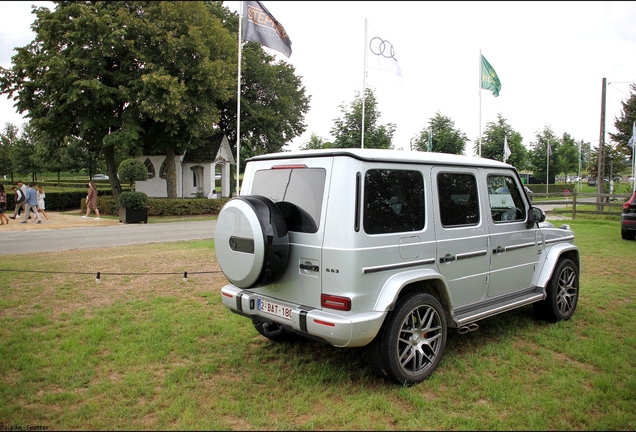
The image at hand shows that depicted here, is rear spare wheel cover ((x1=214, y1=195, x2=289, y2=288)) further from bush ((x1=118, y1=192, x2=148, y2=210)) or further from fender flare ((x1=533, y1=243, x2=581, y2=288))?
bush ((x1=118, y1=192, x2=148, y2=210))

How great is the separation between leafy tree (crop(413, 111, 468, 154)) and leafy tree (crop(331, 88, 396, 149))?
5564mm

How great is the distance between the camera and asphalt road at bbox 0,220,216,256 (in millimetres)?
12602

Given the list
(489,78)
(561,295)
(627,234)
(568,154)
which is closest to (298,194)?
(561,295)

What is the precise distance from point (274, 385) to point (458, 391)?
5.36 feet

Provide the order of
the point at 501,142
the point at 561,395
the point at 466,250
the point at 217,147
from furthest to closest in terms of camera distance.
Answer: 1. the point at 217,147
2. the point at 501,142
3. the point at 466,250
4. the point at 561,395

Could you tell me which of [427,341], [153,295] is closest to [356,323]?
[427,341]

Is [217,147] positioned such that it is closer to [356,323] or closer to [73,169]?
[73,169]

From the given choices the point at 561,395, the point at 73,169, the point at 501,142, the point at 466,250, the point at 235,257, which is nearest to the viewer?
the point at 561,395

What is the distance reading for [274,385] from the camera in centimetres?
399

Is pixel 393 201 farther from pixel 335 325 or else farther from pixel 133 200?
pixel 133 200

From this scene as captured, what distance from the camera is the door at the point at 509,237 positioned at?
16.4ft

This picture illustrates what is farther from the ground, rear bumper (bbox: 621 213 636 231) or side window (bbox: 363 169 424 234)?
side window (bbox: 363 169 424 234)

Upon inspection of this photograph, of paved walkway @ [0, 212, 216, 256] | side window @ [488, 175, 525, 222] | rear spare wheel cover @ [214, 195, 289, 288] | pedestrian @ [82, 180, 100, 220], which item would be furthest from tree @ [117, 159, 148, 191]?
side window @ [488, 175, 525, 222]

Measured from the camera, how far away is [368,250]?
3.71 meters
